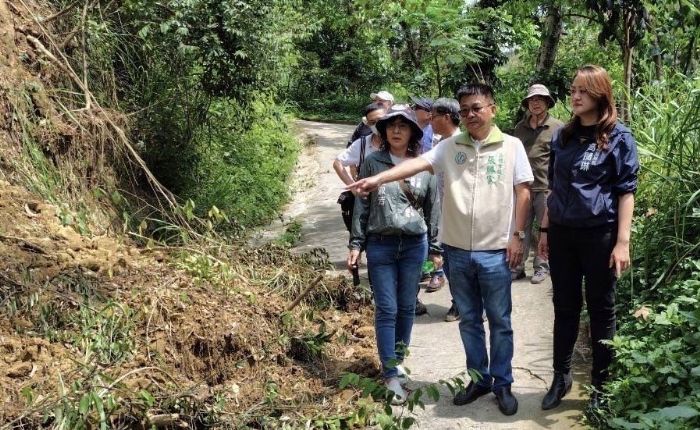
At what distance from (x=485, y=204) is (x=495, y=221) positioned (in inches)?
4.3

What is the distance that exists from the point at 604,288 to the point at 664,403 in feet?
2.08

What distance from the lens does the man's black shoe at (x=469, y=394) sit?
417 centimetres

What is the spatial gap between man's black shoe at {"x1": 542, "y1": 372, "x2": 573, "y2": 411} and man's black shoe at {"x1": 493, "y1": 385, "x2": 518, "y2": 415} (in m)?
0.17

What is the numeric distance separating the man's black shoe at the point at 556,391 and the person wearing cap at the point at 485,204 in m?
0.18

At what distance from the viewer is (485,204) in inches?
152

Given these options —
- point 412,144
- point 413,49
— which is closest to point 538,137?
point 412,144

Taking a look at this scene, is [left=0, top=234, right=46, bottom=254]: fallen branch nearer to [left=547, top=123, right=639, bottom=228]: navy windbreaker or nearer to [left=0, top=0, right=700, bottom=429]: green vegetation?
[left=0, top=0, right=700, bottom=429]: green vegetation


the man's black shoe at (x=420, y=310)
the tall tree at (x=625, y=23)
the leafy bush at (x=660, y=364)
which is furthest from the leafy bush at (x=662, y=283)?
the man's black shoe at (x=420, y=310)

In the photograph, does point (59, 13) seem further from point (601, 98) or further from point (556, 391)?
point (556, 391)

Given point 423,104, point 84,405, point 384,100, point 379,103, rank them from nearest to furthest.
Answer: point 84,405 → point 423,104 → point 379,103 → point 384,100

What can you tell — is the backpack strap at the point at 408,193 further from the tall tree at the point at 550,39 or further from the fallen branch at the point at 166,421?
the tall tree at the point at 550,39

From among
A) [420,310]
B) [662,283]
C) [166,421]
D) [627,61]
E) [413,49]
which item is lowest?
[420,310]

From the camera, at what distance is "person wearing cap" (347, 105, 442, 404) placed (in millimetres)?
4258

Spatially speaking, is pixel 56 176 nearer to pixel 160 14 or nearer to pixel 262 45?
pixel 160 14
